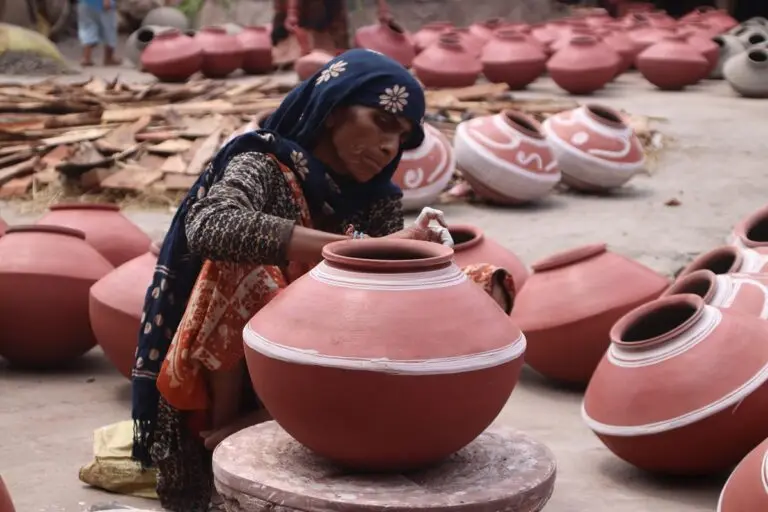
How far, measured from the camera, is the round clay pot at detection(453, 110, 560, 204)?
27.8 ft

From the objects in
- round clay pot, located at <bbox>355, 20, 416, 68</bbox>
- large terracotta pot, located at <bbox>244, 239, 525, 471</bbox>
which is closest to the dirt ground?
large terracotta pot, located at <bbox>244, 239, 525, 471</bbox>

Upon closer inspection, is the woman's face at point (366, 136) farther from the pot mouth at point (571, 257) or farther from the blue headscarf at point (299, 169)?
the pot mouth at point (571, 257)

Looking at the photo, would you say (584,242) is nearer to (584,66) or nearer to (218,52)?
Answer: (584,66)

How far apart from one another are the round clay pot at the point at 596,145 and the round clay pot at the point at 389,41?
6078 mm

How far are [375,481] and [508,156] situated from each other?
604 cm

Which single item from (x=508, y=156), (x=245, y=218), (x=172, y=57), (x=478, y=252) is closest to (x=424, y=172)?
(x=508, y=156)

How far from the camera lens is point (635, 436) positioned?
389cm

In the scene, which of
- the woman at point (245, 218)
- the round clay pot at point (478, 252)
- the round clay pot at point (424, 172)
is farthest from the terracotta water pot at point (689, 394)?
the round clay pot at point (424, 172)

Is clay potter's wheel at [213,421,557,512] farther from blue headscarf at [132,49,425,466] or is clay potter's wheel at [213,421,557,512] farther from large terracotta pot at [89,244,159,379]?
large terracotta pot at [89,244,159,379]

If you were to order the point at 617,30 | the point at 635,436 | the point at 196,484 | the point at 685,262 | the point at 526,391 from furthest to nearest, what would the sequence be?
the point at 617,30
the point at 685,262
the point at 526,391
the point at 635,436
the point at 196,484

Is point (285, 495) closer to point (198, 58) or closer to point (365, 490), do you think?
point (365, 490)

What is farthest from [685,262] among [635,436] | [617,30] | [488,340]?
[617,30]

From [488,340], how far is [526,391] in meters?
2.59

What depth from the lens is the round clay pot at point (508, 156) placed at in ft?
27.8
